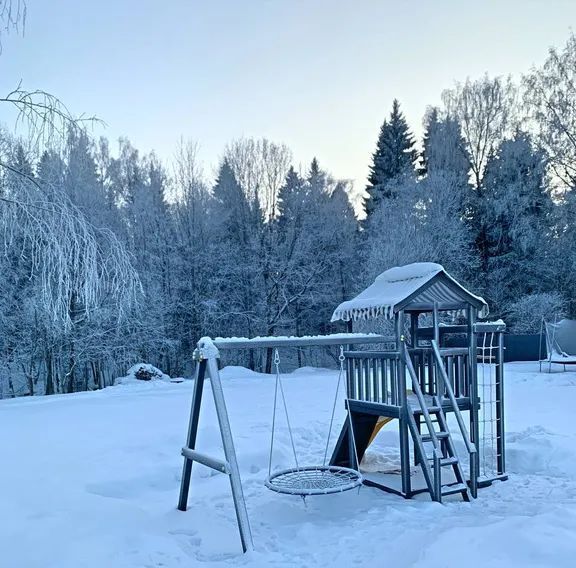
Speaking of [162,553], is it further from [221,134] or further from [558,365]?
[221,134]

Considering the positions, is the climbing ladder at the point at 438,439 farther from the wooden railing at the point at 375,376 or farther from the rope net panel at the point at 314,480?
the rope net panel at the point at 314,480

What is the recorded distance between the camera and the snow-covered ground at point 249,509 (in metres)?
3.15

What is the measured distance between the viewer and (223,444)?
3697 millimetres

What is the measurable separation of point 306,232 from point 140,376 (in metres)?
8.18

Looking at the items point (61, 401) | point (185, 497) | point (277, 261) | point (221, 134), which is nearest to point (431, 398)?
point (185, 497)

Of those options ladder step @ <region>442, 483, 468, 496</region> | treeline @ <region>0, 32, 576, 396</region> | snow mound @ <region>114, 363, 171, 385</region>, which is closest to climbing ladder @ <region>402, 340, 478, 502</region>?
ladder step @ <region>442, 483, 468, 496</region>

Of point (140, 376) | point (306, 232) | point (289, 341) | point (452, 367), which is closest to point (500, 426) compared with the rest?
point (452, 367)

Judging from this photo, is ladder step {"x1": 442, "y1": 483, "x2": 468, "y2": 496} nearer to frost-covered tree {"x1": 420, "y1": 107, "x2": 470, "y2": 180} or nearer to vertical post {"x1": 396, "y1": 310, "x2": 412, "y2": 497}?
vertical post {"x1": 396, "y1": 310, "x2": 412, "y2": 497}

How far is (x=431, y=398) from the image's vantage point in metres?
5.13

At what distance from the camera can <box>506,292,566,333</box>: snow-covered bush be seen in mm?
17328

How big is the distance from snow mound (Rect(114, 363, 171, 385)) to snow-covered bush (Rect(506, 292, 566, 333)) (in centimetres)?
1146

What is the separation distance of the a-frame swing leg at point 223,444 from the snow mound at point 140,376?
388 inches

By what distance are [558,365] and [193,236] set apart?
11822 mm

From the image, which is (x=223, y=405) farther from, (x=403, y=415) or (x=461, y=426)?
(x=461, y=426)
